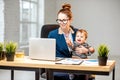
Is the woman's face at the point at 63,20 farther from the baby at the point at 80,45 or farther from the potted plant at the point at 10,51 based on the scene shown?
the potted plant at the point at 10,51

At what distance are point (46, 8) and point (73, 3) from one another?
124cm

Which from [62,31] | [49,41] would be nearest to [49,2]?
[62,31]

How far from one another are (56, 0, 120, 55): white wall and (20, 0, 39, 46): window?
5.25ft

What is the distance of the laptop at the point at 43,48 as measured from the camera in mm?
2365

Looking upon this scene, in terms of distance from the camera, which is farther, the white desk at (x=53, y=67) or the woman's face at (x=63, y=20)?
the woman's face at (x=63, y=20)

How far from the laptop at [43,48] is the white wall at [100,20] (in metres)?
5.71

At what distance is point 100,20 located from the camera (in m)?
7.98

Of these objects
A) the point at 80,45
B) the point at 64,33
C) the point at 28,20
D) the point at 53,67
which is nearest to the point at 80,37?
the point at 80,45

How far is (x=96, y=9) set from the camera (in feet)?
26.2

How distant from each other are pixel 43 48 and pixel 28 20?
4336 mm

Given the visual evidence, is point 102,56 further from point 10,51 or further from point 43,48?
point 10,51

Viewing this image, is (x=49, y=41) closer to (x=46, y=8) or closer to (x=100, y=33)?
(x=46, y=8)

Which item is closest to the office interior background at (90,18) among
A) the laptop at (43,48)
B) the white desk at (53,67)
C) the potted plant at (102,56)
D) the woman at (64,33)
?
the woman at (64,33)

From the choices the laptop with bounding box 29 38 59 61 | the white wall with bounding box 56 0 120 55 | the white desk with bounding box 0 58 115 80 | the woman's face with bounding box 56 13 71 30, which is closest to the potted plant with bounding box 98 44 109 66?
the white desk with bounding box 0 58 115 80
